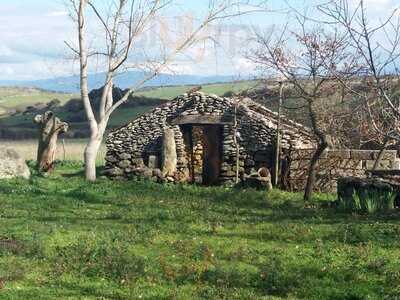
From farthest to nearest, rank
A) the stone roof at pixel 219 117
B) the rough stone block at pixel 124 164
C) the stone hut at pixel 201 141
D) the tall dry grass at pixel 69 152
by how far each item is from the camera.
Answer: the tall dry grass at pixel 69 152, the rough stone block at pixel 124 164, the stone hut at pixel 201 141, the stone roof at pixel 219 117

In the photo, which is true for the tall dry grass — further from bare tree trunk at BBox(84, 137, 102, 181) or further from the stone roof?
bare tree trunk at BBox(84, 137, 102, 181)

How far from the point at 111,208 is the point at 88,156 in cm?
768

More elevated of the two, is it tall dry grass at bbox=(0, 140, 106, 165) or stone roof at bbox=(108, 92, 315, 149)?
stone roof at bbox=(108, 92, 315, 149)

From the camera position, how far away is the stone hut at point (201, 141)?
26.7m

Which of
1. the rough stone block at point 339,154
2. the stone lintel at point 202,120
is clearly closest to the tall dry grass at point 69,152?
the stone lintel at point 202,120

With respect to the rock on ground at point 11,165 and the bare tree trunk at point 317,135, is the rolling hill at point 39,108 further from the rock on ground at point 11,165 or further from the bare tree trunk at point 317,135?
the bare tree trunk at point 317,135

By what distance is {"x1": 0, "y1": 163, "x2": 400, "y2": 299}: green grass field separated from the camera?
33.2 ft

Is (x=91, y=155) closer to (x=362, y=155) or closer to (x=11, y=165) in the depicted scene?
(x=11, y=165)

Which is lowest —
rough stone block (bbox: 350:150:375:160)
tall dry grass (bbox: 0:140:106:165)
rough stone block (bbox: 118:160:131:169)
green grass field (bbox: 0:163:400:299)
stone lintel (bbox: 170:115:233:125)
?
tall dry grass (bbox: 0:140:106:165)

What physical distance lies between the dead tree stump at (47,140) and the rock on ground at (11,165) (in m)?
2.94

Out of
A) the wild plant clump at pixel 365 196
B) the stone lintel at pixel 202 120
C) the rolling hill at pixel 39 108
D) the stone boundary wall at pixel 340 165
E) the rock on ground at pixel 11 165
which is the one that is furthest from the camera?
the rolling hill at pixel 39 108

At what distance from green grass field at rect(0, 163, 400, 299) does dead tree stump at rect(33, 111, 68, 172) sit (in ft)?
28.3

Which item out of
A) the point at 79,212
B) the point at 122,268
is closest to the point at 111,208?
the point at 79,212

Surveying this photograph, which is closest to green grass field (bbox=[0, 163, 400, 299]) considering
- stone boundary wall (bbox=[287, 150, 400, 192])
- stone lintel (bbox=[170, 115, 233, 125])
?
stone boundary wall (bbox=[287, 150, 400, 192])
